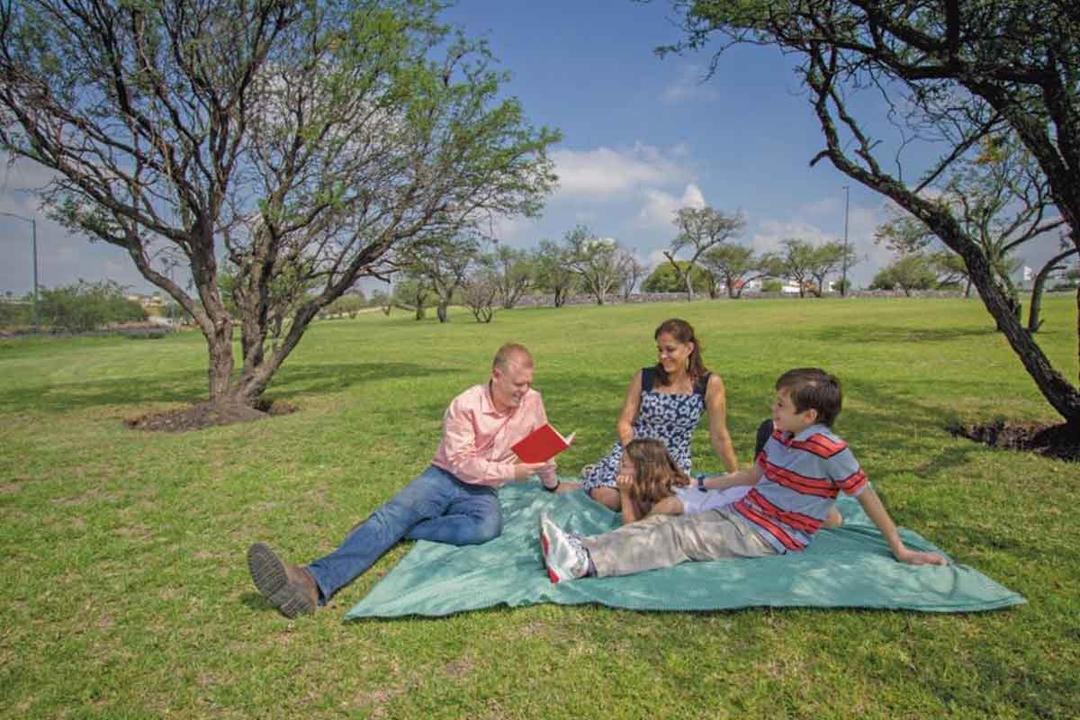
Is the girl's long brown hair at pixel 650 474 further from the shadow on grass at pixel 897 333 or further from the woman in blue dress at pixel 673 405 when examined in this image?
the shadow on grass at pixel 897 333

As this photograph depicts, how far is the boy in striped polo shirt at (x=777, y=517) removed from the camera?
148 inches

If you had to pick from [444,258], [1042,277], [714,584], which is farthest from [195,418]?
[1042,277]

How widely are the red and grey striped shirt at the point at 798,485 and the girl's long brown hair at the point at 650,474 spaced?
1.53 feet

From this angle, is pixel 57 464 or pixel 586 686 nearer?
pixel 586 686

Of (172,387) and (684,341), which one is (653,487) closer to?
(684,341)

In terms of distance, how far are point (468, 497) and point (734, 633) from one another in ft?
6.97

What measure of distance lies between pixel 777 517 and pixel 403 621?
2390 mm

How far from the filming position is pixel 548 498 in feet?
17.8

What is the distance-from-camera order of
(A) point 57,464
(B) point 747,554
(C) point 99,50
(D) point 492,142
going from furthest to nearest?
(D) point 492,142, (C) point 99,50, (A) point 57,464, (B) point 747,554

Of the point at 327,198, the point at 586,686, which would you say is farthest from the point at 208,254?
the point at 586,686

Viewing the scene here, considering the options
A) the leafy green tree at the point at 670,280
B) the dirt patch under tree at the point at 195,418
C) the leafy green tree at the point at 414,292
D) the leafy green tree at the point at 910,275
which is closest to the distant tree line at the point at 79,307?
the leafy green tree at the point at 414,292

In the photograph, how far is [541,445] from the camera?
4.50 meters

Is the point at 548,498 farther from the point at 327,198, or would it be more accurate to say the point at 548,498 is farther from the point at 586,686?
the point at 327,198

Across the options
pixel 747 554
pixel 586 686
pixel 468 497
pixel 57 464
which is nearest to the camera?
pixel 586 686
